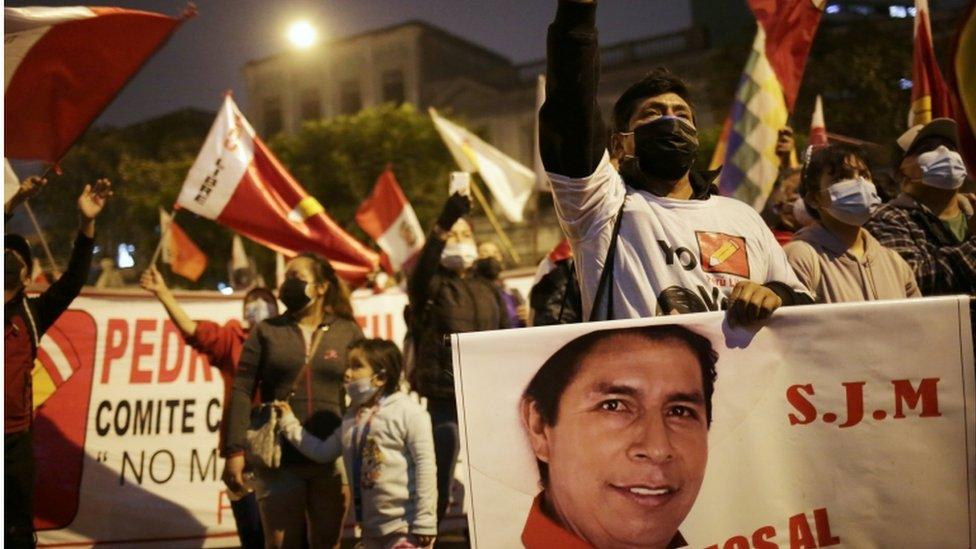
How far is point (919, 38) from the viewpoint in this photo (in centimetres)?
655

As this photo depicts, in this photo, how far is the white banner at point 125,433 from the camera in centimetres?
692

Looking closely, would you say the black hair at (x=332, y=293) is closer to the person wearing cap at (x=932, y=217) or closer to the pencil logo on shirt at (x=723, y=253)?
the person wearing cap at (x=932, y=217)

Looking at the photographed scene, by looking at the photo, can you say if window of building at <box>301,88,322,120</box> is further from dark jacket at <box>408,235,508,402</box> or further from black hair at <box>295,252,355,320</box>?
black hair at <box>295,252,355,320</box>

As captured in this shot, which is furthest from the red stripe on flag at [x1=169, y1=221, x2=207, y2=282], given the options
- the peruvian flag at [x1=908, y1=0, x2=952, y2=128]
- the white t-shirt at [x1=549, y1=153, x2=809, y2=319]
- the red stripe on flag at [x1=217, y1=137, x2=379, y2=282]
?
the white t-shirt at [x1=549, y1=153, x2=809, y2=319]

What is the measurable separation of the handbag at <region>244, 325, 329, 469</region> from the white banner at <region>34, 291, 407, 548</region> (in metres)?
2.03

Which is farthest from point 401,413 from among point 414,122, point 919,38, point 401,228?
point 414,122

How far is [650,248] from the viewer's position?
2699 millimetres

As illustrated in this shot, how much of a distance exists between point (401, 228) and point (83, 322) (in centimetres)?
569

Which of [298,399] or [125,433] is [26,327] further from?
[125,433]

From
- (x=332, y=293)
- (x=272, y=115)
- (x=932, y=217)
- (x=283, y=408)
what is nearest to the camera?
(x=932, y=217)

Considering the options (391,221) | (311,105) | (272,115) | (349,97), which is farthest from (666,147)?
(272,115)

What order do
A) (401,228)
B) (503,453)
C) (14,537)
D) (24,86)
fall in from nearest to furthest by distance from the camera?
(503,453)
(14,537)
(24,86)
(401,228)

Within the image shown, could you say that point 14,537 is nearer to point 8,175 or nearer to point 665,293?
point 8,175

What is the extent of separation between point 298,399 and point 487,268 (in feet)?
6.10
